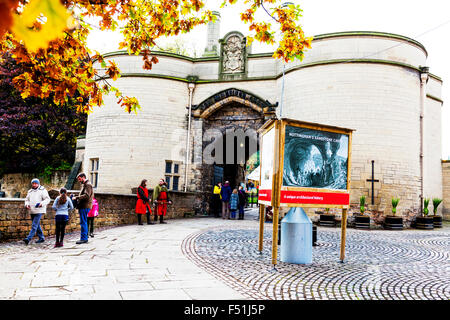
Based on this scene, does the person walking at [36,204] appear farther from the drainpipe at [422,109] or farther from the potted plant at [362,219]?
the drainpipe at [422,109]

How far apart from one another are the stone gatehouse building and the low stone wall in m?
1.25

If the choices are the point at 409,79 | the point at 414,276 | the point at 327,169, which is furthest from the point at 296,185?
the point at 409,79

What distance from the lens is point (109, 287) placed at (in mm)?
3836

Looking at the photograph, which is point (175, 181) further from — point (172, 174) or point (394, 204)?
point (394, 204)

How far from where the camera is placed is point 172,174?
1510 centimetres

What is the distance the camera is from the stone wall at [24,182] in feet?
66.1

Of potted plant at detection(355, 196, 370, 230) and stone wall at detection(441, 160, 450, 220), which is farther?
stone wall at detection(441, 160, 450, 220)

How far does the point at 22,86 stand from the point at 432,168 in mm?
16035

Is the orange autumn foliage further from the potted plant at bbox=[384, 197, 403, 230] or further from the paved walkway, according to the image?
the potted plant at bbox=[384, 197, 403, 230]

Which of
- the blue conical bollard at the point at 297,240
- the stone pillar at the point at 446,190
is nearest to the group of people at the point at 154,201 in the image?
the blue conical bollard at the point at 297,240

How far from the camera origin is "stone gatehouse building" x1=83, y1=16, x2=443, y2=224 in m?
12.4

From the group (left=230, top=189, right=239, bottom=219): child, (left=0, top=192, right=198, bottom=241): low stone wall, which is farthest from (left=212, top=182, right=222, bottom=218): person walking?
(left=230, top=189, right=239, bottom=219): child

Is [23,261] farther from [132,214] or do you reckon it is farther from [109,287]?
[132,214]

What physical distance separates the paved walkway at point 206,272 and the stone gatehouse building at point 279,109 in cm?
564
